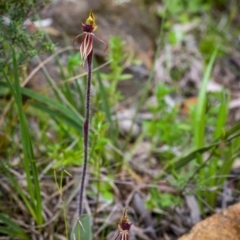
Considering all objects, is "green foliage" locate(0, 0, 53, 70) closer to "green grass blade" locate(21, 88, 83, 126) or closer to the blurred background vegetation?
the blurred background vegetation

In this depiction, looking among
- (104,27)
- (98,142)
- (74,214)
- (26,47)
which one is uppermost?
(104,27)

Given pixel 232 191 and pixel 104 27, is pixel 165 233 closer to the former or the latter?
pixel 232 191

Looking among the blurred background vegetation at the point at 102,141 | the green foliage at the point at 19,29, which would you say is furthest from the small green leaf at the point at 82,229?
the green foliage at the point at 19,29

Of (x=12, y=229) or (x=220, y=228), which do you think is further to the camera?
(x=12, y=229)

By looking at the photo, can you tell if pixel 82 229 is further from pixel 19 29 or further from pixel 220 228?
pixel 19 29

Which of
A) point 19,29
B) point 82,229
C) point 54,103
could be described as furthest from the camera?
point 54,103

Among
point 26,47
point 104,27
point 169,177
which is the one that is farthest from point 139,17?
point 26,47

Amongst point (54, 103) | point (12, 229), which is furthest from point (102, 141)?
point (12, 229)

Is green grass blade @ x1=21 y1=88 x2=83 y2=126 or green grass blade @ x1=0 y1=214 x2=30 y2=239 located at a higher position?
green grass blade @ x1=21 y1=88 x2=83 y2=126

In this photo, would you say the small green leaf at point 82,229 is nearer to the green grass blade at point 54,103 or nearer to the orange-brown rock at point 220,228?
the orange-brown rock at point 220,228

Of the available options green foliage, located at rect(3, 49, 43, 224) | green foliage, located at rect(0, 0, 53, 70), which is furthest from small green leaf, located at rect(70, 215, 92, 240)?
green foliage, located at rect(0, 0, 53, 70)

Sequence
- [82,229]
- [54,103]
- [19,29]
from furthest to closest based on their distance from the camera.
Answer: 1. [54,103]
2. [19,29]
3. [82,229]
